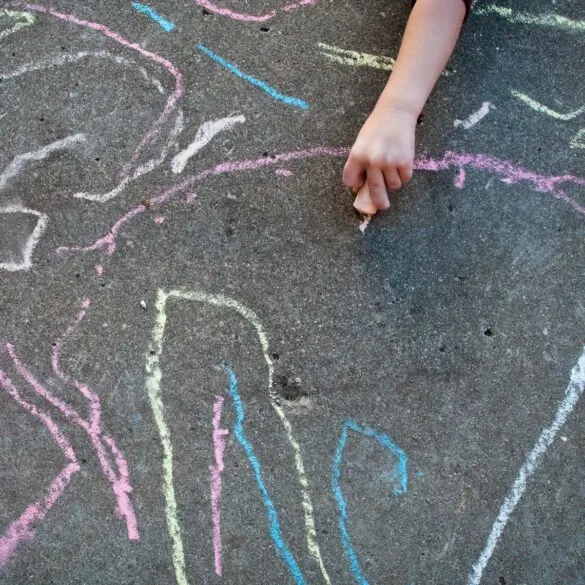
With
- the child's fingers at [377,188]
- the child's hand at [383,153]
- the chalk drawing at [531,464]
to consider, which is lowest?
the chalk drawing at [531,464]

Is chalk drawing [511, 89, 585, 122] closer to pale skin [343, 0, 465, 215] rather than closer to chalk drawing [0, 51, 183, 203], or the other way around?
pale skin [343, 0, 465, 215]

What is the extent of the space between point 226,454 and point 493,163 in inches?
51.8

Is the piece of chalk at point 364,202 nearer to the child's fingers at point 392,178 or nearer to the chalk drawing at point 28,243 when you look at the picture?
the child's fingers at point 392,178

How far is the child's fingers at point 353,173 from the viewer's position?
2.20m

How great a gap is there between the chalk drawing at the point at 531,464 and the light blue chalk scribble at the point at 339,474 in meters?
0.34

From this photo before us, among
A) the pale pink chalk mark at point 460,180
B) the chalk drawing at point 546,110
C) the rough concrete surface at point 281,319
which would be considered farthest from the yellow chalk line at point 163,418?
the chalk drawing at point 546,110

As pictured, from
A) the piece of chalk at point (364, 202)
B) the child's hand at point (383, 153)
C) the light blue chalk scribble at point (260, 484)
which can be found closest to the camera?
the child's hand at point (383, 153)

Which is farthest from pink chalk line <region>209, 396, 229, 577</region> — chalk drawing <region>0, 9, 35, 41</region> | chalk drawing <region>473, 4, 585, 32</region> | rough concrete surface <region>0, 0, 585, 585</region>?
chalk drawing <region>473, 4, 585, 32</region>

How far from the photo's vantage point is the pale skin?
2.18 metres

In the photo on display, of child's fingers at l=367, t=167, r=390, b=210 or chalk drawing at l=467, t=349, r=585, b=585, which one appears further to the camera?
chalk drawing at l=467, t=349, r=585, b=585

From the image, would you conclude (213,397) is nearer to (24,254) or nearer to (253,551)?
(253,551)

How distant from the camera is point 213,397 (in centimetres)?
245

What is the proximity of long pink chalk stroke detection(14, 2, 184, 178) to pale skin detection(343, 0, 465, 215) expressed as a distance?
685 millimetres

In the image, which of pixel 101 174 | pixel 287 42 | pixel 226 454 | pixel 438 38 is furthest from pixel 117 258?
pixel 438 38
